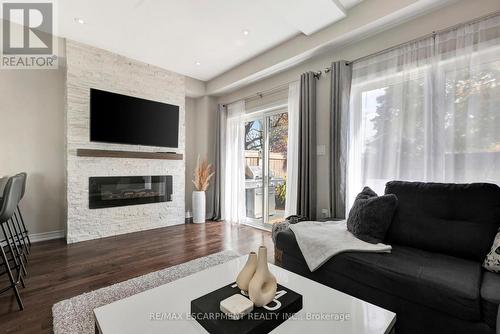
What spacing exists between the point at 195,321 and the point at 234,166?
3603mm

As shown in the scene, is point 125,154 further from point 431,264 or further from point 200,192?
point 431,264

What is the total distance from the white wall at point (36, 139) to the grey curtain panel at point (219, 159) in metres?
2.46

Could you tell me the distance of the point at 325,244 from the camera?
6.07 ft

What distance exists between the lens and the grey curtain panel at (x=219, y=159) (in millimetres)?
4723

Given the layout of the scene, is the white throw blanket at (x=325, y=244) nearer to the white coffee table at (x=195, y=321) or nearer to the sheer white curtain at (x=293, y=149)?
the white coffee table at (x=195, y=321)

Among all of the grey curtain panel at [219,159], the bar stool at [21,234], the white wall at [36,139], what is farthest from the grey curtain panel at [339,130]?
the white wall at [36,139]

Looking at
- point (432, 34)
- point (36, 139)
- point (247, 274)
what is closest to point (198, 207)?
point (36, 139)

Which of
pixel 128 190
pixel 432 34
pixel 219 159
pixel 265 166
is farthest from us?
pixel 219 159

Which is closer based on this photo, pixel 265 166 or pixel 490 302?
pixel 490 302

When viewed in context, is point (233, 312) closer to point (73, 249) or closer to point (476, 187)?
point (476, 187)

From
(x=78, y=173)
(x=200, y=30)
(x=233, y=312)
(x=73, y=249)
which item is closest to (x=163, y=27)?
(x=200, y=30)

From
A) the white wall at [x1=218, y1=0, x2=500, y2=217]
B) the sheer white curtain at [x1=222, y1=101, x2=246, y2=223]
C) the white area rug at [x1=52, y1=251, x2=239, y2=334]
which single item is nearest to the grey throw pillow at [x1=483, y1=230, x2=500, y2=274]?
the white wall at [x1=218, y1=0, x2=500, y2=217]

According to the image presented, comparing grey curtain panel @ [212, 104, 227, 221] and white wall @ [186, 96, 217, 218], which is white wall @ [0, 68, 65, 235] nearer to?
white wall @ [186, 96, 217, 218]

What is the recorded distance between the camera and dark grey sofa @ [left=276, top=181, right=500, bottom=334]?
4.06 feet
